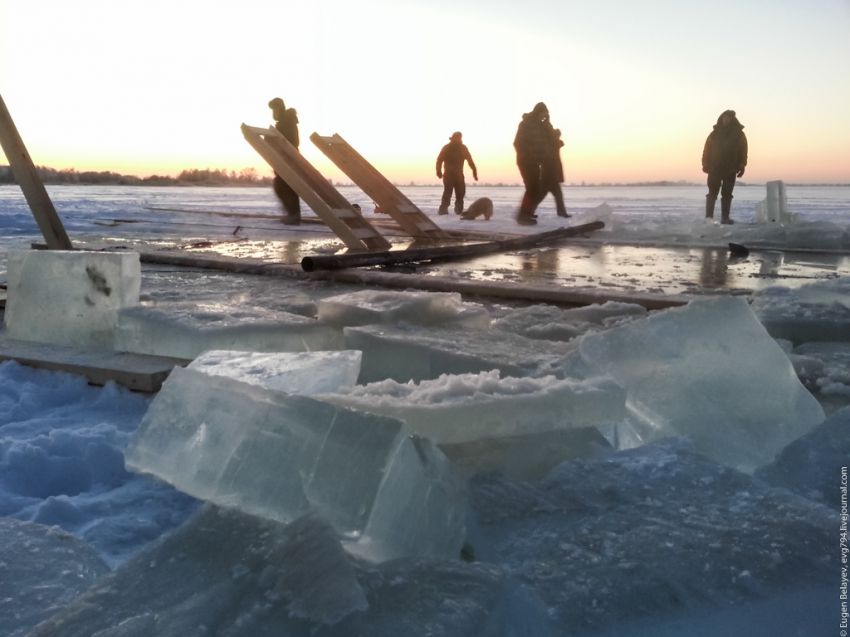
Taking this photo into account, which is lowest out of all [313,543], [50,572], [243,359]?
[50,572]

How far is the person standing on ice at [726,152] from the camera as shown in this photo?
10.5m

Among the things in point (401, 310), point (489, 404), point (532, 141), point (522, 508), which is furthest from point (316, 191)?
point (522, 508)

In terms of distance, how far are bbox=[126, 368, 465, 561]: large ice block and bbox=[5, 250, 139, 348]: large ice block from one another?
1566 mm

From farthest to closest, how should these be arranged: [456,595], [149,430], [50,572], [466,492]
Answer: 1. [149,430]
2. [466,492]
3. [50,572]
4. [456,595]

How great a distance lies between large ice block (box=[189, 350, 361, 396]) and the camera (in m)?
1.88

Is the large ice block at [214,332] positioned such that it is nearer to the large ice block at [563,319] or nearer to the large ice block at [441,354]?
the large ice block at [441,354]

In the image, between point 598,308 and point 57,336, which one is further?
point 598,308

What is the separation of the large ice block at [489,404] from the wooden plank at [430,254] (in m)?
3.38

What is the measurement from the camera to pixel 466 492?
156 centimetres

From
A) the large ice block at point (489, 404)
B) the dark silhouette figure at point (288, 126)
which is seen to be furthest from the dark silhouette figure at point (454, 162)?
the large ice block at point (489, 404)

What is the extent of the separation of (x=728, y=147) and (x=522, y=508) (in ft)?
34.0

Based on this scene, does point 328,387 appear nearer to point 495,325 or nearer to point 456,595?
point 456,595

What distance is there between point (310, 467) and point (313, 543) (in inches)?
8.3

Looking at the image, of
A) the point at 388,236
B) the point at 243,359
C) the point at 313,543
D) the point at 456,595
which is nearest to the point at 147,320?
the point at 243,359
